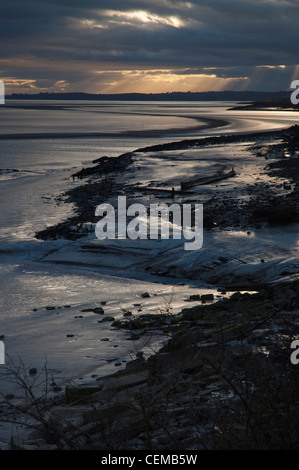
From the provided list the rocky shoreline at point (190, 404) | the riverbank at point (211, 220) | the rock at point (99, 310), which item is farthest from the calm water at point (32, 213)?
the rocky shoreline at point (190, 404)

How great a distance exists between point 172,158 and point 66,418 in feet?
89.8

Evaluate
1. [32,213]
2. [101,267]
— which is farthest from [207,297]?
[32,213]

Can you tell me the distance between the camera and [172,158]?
30.9m

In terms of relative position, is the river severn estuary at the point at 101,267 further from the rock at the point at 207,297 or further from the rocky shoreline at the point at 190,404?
the rocky shoreline at the point at 190,404

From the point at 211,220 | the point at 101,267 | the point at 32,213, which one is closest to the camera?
the point at 101,267

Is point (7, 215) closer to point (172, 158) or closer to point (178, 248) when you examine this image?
point (178, 248)

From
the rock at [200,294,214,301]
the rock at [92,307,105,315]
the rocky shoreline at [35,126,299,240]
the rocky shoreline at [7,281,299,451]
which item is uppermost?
the rocky shoreline at [35,126,299,240]

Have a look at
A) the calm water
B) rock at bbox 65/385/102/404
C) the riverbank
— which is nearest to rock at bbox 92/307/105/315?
the calm water

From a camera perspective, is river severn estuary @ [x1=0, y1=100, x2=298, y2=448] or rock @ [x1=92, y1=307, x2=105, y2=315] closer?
river severn estuary @ [x1=0, y1=100, x2=298, y2=448]

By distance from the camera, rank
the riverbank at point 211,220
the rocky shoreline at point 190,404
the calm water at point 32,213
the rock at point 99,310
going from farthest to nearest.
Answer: the riverbank at point 211,220 < the calm water at point 32,213 < the rock at point 99,310 < the rocky shoreline at point 190,404

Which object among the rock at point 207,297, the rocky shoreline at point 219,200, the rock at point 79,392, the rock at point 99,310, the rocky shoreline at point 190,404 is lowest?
the rock at point 99,310

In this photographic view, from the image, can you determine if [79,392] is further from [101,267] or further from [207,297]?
[101,267]

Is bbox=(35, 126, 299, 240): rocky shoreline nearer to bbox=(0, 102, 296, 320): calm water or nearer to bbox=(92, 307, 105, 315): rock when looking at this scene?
bbox=(0, 102, 296, 320): calm water
